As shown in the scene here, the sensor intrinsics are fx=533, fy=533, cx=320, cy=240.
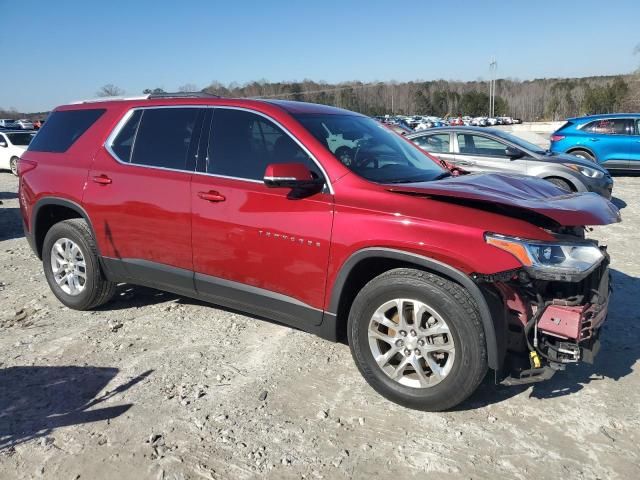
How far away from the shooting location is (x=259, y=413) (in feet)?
10.5

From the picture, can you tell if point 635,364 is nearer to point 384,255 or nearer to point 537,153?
point 384,255

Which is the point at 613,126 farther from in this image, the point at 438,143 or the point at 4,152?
the point at 4,152

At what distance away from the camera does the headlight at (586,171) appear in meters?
9.12

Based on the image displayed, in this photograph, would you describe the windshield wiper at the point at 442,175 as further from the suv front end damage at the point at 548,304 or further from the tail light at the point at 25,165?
the tail light at the point at 25,165

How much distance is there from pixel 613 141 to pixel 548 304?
12.3 m

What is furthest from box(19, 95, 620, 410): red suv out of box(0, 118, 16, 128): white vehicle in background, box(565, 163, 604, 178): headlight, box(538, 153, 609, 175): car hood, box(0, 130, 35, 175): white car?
box(0, 118, 16, 128): white vehicle in background

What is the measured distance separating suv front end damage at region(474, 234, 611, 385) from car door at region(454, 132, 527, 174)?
5835 millimetres

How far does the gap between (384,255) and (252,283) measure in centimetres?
105

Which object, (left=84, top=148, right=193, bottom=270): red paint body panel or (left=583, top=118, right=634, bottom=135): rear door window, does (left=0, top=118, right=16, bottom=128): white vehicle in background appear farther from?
(left=84, top=148, right=193, bottom=270): red paint body panel

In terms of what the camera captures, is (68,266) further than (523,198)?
Yes

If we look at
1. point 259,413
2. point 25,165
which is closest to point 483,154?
point 25,165

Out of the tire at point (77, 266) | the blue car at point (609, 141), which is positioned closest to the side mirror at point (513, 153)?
the blue car at point (609, 141)

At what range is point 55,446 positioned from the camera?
2873 millimetres

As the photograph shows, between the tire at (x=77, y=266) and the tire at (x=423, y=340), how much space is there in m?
2.52
